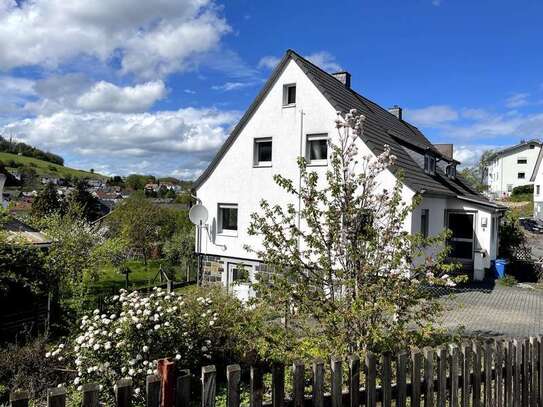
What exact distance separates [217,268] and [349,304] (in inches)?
612

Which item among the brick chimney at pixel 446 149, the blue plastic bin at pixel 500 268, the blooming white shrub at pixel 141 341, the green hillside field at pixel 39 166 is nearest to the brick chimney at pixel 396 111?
the brick chimney at pixel 446 149

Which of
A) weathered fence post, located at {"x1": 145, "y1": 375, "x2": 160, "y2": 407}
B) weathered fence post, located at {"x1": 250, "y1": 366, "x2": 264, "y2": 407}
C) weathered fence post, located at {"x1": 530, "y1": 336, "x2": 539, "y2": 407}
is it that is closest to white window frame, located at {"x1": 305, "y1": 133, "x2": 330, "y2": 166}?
weathered fence post, located at {"x1": 530, "y1": 336, "x2": 539, "y2": 407}

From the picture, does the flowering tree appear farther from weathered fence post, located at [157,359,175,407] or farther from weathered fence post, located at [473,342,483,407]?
weathered fence post, located at [157,359,175,407]

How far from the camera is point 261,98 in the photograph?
18.9 metres

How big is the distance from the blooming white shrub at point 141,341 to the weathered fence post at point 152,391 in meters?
4.57

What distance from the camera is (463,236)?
21.0 meters

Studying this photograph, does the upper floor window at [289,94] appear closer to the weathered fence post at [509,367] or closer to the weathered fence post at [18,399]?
the weathered fence post at [509,367]

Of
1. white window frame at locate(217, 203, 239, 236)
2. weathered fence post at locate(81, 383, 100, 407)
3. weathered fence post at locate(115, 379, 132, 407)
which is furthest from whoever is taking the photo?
white window frame at locate(217, 203, 239, 236)

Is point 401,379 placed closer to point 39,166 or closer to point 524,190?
point 524,190

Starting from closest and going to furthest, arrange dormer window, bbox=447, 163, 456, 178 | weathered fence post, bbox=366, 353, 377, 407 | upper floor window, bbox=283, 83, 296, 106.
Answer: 1. weathered fence post, bbox=366, 353, 377, 407
2. upper floor window, bbox=283, 83, 296, 106
3. dormer window, bbox=447, 163, 456, 178

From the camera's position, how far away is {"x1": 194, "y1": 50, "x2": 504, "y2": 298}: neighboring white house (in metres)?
17.6

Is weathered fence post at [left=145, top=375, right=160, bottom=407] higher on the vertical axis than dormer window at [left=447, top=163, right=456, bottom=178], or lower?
lower

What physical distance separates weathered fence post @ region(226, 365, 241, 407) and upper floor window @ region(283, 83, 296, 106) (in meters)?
16.2

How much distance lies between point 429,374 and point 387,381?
1.54 feet
